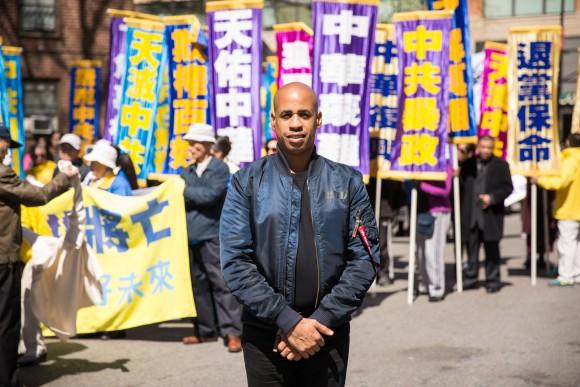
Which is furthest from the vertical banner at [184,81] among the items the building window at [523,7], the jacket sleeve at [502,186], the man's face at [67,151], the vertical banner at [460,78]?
the building window at [523,7]

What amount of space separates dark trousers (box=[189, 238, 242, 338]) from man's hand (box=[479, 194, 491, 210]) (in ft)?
14.7

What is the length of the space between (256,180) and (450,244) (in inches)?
612

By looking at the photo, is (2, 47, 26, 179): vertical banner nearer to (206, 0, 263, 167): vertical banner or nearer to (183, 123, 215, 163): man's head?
(206, 0, 263, 167): vertical banner

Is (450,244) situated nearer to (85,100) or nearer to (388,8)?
(85,100)

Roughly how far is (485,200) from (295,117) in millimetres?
8418

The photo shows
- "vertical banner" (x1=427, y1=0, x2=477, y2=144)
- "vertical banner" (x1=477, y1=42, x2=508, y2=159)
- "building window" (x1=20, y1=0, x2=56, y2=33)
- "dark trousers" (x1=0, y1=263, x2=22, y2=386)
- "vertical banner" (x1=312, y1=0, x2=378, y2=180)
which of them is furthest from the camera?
"building window" (x1=20, y1=0, x2=56, y2=33)

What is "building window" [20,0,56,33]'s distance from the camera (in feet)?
92.3

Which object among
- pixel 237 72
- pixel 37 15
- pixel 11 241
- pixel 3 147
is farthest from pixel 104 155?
pixel 37 15

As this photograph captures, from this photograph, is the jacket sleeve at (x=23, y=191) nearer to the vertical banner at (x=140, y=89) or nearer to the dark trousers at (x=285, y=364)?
the dark trousers at (x=285, y=364)

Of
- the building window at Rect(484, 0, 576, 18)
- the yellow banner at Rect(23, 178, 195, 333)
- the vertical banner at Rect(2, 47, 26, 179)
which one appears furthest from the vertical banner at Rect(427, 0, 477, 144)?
the building window at Rect(484, 0, 576, 18)

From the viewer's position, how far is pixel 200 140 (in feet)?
27.7

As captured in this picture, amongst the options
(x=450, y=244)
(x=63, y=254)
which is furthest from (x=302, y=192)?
(x=450, y=244)

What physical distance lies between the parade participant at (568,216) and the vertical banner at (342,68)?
3821 mm

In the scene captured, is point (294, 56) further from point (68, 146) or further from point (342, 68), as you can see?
point (68, 146)
